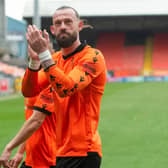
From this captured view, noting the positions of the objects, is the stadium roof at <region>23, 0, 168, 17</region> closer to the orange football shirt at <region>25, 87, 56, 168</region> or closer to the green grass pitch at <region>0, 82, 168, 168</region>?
the green grass pitch at <region>0, 82, 168, 168</region>

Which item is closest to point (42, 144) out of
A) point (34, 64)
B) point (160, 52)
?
point (34, 64)

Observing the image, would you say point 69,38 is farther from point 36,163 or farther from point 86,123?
point 36,163

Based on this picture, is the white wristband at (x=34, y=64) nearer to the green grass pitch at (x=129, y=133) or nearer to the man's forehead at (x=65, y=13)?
the man's forehead at (x=65, y=13)

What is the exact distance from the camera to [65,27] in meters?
2.94

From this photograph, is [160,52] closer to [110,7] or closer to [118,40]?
[118,40]

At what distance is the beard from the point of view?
9.68 ft

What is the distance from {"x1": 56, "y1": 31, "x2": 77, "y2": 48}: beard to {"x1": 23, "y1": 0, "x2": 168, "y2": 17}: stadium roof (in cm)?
4378

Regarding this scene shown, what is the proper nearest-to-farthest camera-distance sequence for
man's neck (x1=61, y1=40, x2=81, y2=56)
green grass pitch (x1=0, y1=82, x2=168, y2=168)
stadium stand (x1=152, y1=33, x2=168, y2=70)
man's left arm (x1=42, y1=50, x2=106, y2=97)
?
man's left arm (x1=42, y1=50, x2=106, y2=97) → man's neck (x1=61, y1=40, x2=81, y2=56) → green grass pitch (x1=0, y1=82, x2=168, y2=168) → stadium stand (x1=152, y1=33, x2=168, y2=70)

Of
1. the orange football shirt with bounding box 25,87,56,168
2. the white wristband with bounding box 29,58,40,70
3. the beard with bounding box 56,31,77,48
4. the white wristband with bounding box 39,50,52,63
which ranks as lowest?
the orange football shirt with bounding box 25,87,56,168

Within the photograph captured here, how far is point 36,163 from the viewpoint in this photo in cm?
385

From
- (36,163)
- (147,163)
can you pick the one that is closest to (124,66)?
(147,163)

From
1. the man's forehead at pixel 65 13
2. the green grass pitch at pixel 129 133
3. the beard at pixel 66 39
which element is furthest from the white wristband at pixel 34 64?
the green grass pitch at pixel 129 133

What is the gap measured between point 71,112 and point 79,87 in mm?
257

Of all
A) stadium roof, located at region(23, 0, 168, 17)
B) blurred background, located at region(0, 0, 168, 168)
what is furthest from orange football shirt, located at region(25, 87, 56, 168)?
stadium roof, located at region(23, 0, 168, 17)
